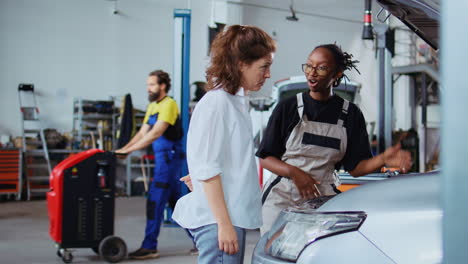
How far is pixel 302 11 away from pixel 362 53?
6.31 feet

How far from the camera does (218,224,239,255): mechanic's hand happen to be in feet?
5.74

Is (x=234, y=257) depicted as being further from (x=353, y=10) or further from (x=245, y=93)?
(x=353, y=10)

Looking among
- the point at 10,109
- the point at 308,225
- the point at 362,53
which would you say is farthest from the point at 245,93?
the point at 362,53

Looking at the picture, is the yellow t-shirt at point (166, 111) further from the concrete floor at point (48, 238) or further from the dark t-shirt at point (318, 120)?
the dark t-shirt at point (318, 120)

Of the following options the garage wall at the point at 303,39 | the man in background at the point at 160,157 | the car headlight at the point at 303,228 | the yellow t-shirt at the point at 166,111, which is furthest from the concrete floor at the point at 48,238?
the garage wall at the point at 303,39

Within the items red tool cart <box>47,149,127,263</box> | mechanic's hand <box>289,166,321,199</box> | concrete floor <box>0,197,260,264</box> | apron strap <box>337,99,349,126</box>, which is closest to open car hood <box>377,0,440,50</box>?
apron strap <box>337,99,349,126</box>

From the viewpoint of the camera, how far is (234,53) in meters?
1.83

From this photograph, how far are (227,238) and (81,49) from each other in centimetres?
1129

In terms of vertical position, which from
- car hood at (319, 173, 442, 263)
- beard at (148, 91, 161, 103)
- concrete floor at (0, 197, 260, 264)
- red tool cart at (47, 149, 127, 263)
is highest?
beard at (148, 91, 161, 103)

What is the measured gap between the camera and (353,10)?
15.5m

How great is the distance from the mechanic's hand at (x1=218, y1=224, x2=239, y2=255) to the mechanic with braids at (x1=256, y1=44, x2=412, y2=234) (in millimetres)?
831

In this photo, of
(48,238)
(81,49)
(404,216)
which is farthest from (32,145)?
(404,216)

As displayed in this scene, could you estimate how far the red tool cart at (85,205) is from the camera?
15.8 feet

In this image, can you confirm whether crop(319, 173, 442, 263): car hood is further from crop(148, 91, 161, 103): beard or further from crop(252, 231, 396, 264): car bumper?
crop(148, 91, 161, 103): beard
